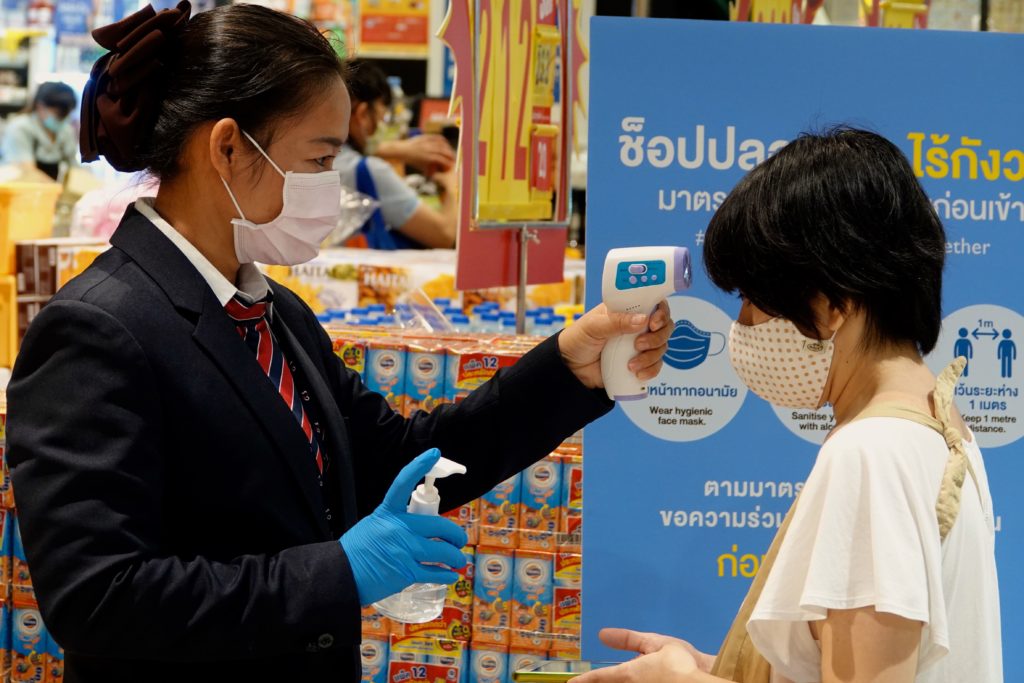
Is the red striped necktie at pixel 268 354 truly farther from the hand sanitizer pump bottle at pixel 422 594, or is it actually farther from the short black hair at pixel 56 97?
the short black hair at pixel 56 97

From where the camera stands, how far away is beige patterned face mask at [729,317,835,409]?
1.66 metres

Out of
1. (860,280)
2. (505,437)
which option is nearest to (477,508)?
(505,437)

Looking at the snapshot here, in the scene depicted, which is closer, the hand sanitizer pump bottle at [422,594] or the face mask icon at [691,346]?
the hand sanitizer pump bottle at [422,594]

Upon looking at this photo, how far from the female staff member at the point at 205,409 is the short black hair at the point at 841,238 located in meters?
0.54

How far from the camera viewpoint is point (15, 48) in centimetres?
943

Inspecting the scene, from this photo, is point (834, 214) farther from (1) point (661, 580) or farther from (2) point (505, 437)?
(1) point (661, 580)

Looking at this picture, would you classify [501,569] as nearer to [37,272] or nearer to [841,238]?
[841,238]

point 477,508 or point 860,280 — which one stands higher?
point 860,280

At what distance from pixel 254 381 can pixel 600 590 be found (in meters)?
1.19

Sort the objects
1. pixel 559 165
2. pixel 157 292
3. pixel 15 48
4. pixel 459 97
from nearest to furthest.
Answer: pixel 157 292 → pixel 459 97 → pixel 559 165 → pixel 15 48

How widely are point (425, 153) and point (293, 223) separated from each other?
5.70m

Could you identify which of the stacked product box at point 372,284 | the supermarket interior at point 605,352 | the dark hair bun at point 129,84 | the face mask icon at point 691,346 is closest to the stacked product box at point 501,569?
the supermarket interior at point 605,352

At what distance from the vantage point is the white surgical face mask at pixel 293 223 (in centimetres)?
199

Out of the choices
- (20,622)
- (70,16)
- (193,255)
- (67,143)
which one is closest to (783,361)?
(193,255)
